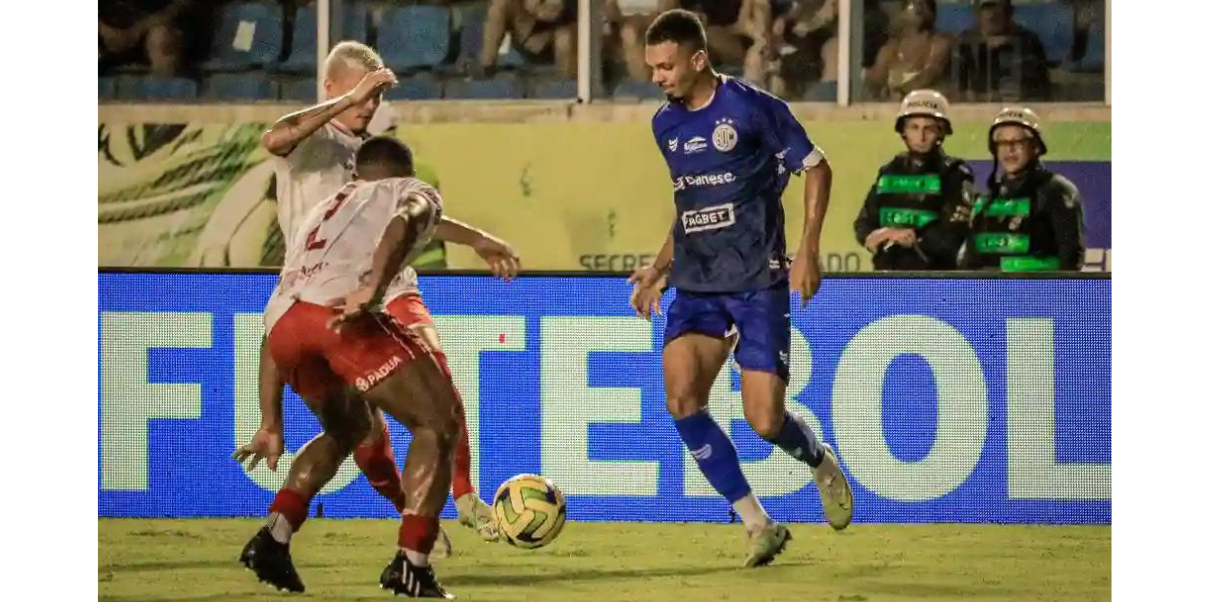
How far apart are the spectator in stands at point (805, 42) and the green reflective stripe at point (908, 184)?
1.56ft

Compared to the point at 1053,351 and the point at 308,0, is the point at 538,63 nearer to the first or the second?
the point at 308,0

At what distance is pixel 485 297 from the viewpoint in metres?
6.32

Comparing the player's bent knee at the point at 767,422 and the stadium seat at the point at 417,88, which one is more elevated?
the stadium seat at the point at 417,88

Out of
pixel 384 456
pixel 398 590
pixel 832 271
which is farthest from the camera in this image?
pixel 832 271

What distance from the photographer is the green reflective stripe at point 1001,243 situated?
6.36m

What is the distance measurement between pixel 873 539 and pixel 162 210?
2809mm

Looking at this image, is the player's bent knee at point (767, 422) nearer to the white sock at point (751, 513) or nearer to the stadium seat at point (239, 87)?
the white sock at point (751, 513)

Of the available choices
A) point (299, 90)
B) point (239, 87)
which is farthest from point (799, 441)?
point (239, 87)

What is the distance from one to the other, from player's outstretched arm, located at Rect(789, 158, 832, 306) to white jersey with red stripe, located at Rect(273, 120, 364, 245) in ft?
4.71

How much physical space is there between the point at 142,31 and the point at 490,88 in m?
1.25

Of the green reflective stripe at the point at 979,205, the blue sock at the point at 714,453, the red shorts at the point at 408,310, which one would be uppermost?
the green reflective stripe at the point at 979,205

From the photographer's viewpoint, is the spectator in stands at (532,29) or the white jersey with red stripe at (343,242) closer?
the white jersey with red stripe at (343,242)

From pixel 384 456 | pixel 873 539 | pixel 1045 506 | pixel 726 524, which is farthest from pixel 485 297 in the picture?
pixel 1045 506

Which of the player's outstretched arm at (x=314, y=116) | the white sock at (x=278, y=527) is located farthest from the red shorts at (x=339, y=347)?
the player's outstretched arm at (x=314, y=116)
